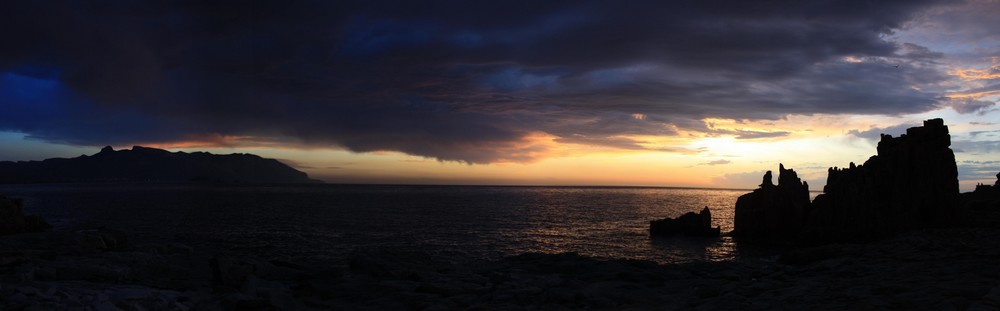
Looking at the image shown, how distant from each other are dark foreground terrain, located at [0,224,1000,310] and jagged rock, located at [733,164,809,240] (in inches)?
914

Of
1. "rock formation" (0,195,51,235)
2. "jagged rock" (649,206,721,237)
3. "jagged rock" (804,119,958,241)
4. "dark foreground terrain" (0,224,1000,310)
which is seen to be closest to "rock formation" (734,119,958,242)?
"jagged rock" (804,119,958,241)

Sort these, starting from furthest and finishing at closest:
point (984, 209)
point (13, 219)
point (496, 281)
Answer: point (984, 209)
point (13, 219)
point (496, 281)

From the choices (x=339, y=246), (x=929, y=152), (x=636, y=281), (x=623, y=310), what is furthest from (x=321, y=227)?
(x=929, y=152)

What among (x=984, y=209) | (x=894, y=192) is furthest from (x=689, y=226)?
(x=984, y=209)

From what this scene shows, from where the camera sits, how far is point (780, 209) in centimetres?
6012

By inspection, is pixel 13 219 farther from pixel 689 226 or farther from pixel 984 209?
pixel 984 209

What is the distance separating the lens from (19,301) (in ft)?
55.5

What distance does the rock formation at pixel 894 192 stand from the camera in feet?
160

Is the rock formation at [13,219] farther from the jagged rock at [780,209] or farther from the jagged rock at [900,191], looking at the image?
the jagged rock at [900,191]

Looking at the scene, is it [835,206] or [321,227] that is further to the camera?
[321,227]

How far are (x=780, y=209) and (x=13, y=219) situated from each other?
267 feet

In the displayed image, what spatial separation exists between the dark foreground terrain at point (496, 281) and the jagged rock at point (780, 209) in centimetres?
2322

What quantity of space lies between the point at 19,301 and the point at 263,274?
12481 millimetres

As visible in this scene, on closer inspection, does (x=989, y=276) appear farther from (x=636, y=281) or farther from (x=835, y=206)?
(x=835, y=206)
